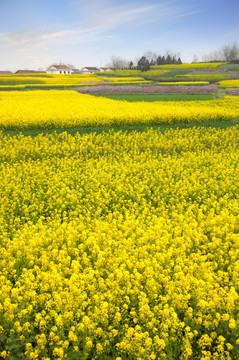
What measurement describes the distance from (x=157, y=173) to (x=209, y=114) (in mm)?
13638

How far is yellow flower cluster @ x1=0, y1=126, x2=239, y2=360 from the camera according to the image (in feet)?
12.9

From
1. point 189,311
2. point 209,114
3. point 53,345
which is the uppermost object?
point 209,114

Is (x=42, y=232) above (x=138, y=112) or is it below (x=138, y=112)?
below

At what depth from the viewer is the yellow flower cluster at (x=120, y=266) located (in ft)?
12.9

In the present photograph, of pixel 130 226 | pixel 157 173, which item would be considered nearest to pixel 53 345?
pixel 130 226

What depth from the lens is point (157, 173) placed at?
10.6m

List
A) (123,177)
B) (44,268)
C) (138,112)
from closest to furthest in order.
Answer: (44,268)
(123,177)
(138,112)

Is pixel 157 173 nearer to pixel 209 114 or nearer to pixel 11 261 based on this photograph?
pixel 11 261

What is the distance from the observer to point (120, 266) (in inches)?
199

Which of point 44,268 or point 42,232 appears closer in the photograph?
point 44,268

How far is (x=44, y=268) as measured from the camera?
5289mm

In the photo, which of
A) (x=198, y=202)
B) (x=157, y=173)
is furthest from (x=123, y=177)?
(x=198, y=202)

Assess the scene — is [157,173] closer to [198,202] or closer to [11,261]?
[198,202]

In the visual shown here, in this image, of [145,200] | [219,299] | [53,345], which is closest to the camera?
[53,345]
